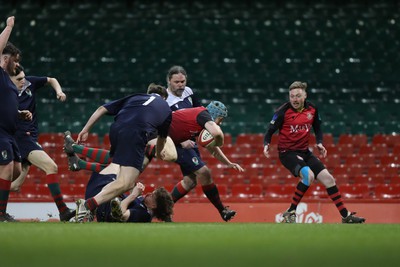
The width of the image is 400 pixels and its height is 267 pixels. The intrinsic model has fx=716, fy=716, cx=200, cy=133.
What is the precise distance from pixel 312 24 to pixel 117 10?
584 cm

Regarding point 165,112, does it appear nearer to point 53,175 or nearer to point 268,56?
point 53,175

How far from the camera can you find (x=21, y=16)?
2117 centimetres

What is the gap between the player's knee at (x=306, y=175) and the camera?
30.8 feet

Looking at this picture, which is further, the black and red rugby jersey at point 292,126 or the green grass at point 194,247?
the black and red rugby jersey at point 292,126

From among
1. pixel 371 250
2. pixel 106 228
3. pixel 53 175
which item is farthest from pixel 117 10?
pixel 371 250

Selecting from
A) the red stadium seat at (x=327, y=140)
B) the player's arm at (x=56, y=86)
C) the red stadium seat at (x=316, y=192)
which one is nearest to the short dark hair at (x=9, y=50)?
the player's arm at (x=56, y=86)

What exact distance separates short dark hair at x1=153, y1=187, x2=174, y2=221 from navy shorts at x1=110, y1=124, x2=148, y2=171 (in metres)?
0.90

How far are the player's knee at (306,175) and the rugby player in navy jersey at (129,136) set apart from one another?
102 inches

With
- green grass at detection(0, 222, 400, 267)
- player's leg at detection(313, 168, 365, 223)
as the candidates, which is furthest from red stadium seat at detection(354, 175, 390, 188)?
green grass at detection(0, 222, 400, 267)

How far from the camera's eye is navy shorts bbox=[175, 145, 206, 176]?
929 centimetres

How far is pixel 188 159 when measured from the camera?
30.6 feet

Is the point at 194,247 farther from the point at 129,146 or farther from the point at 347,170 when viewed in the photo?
the point at 347,170

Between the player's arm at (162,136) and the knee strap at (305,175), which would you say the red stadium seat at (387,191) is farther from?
the player's arm at (162,136)

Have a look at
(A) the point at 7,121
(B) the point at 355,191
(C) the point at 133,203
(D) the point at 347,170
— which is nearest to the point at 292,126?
(C) the point at 133,203
